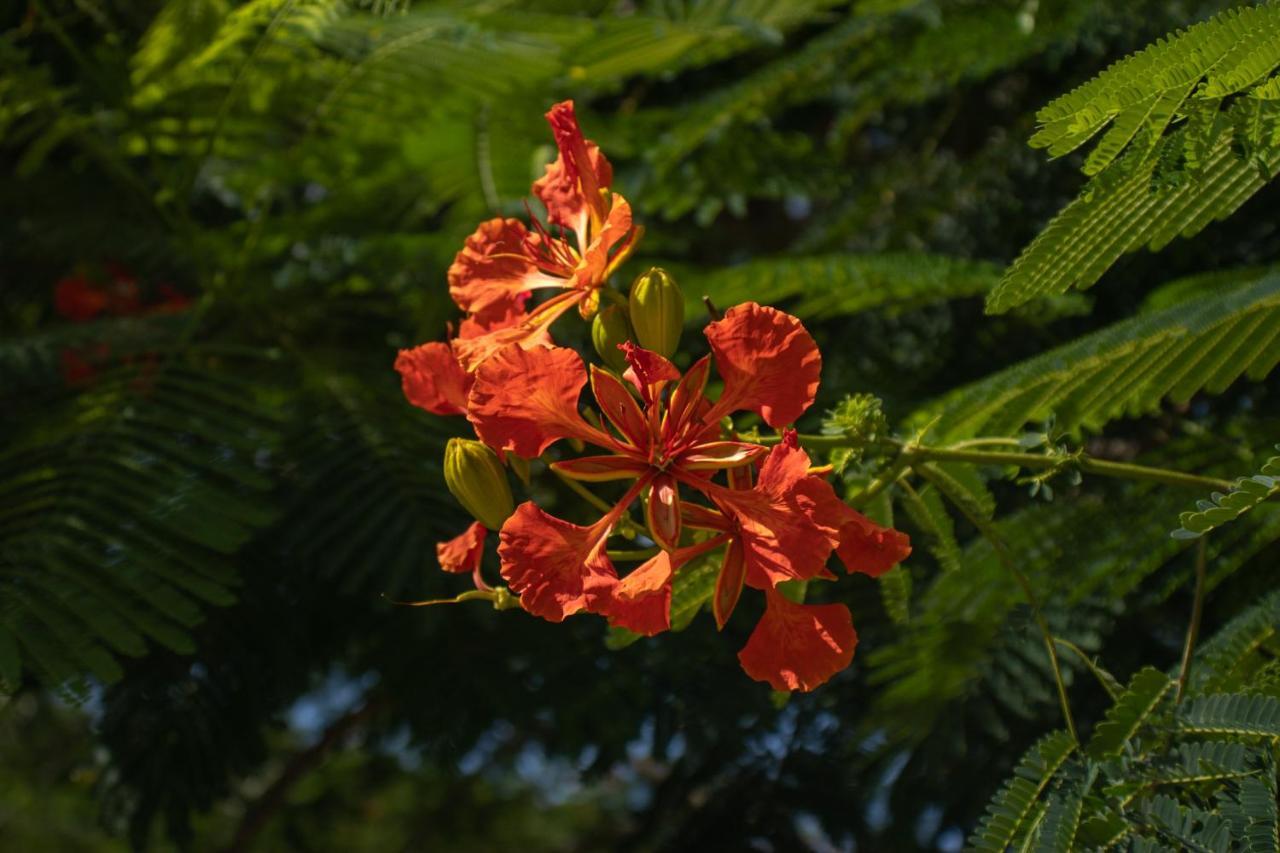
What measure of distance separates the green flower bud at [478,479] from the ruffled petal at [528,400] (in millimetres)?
32

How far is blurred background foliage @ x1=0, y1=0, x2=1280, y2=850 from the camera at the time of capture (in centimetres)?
168

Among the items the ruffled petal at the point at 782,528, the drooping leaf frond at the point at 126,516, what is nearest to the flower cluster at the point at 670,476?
the ruffled petal at the point at 782,528

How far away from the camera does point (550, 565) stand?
1.09m

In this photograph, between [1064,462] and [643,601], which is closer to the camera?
[643,601]

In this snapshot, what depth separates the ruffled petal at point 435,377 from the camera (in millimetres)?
1269

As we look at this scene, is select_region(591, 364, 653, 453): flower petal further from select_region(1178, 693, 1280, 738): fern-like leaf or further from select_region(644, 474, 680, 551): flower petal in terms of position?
select_region(1178, 693, 1280, 738): fern-like leaf

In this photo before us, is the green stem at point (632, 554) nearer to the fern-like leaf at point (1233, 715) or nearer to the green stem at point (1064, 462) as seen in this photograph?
the green stem at point (1064, 462)

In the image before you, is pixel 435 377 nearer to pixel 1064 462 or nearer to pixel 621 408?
pixel 621 408

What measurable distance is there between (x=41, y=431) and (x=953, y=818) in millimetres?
1249

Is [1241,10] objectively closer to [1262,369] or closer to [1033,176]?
[1262,369]

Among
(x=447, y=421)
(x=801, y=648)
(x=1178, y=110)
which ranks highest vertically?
(x=1178, y=110)

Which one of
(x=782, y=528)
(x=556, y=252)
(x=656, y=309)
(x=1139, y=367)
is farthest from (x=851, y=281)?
(x=782, y=528)

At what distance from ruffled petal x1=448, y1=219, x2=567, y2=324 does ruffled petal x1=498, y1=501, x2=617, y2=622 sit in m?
0.30

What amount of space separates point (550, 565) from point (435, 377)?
0.88 feet
